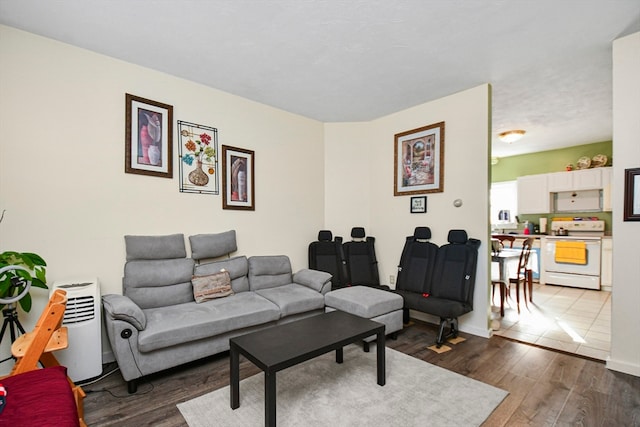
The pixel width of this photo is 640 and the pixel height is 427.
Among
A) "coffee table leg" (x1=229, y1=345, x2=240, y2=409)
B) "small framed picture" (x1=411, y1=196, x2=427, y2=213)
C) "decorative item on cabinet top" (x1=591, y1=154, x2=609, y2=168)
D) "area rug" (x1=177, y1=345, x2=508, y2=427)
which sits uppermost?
"decorative item on cabinet top" (x1=591, y1=154, x2=609, y2=168)

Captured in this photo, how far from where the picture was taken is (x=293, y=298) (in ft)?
10.4

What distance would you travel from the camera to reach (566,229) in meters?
5.96

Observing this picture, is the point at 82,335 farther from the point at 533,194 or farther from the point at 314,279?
the point at 533,194

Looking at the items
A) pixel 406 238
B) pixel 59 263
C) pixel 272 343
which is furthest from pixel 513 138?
pixel 59 263

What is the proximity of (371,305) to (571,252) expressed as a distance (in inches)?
191

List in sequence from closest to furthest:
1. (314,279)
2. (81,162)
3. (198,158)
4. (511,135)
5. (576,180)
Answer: (81,162) < (198,158) < (314,279) < (511,135) < (576,180)

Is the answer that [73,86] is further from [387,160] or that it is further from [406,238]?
[406,238]

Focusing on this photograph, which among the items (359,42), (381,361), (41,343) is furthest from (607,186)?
(41,343)

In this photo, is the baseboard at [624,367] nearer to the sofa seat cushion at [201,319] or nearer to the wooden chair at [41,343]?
the sofa seat cushion at [201,319]

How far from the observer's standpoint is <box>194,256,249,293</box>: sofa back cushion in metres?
3.16

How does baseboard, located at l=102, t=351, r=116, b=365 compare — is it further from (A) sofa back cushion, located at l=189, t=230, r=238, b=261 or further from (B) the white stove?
(B) the white stove

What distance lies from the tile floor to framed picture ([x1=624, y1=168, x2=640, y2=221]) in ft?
4.46

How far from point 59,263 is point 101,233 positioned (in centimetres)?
38

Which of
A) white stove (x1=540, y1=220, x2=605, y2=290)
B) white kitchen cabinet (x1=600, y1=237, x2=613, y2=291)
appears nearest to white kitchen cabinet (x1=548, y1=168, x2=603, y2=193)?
white stove (x1=540, y1=220, x2=605, y2=290)
